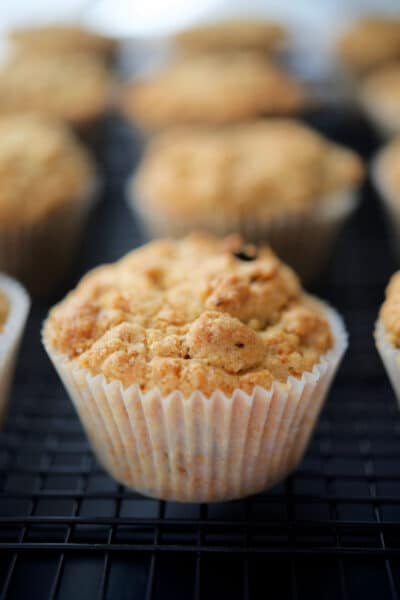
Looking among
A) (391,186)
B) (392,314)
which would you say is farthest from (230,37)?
(392,314)

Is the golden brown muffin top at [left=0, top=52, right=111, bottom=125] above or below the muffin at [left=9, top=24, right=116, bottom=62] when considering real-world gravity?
above

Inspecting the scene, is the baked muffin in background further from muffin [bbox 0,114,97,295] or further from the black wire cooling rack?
the black wire cooling rack

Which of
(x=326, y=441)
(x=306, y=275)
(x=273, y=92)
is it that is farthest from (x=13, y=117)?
(x=326, y=441)

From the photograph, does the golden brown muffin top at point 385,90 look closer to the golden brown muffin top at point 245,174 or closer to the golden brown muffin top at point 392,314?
the golden brown muffin top at point 245,174

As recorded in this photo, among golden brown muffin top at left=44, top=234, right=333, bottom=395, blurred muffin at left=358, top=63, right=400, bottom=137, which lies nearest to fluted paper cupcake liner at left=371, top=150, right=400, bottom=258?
blurred muffin at left=358, top=63, right=400, bottom=137

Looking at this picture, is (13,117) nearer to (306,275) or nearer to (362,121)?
(306,275)

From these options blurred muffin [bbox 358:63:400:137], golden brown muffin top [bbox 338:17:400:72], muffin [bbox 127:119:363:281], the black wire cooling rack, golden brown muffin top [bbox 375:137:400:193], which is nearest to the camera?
the black wire cooling rack
